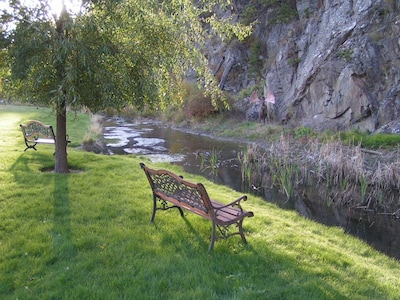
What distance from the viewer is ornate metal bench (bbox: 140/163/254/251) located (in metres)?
5.34

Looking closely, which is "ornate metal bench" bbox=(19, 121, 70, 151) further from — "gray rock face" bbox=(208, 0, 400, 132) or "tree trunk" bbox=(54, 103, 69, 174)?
"gray rock face" bbox=(208, 0, 400, 132)

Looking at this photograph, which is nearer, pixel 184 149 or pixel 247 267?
pixel 247 267

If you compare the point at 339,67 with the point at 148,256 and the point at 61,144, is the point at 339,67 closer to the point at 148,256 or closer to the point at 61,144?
the point at 61,144

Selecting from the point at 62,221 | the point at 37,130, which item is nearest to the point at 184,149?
the point at 37,130

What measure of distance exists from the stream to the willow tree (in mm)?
5934

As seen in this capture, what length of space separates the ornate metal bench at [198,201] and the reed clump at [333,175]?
21.1ft

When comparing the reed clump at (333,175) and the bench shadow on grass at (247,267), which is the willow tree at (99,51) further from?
the reed clump at (333,175)

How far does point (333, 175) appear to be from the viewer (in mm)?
12094

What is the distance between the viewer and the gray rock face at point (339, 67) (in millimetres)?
20625

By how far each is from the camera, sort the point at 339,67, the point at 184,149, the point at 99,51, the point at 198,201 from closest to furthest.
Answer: the point at 198,201 < the point at 99,51 < the point at 184,149 < the point at 339,67

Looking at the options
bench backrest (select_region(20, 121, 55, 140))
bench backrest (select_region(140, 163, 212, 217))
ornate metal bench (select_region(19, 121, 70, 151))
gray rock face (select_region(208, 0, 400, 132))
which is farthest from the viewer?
gray rock face (select_region(208, 0, 400, 132))

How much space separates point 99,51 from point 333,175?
28.1 feet

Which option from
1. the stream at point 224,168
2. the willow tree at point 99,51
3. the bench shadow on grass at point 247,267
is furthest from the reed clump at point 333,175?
the bench shadow on grass at point 247,267

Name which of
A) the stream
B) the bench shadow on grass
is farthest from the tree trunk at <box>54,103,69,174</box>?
the stream
